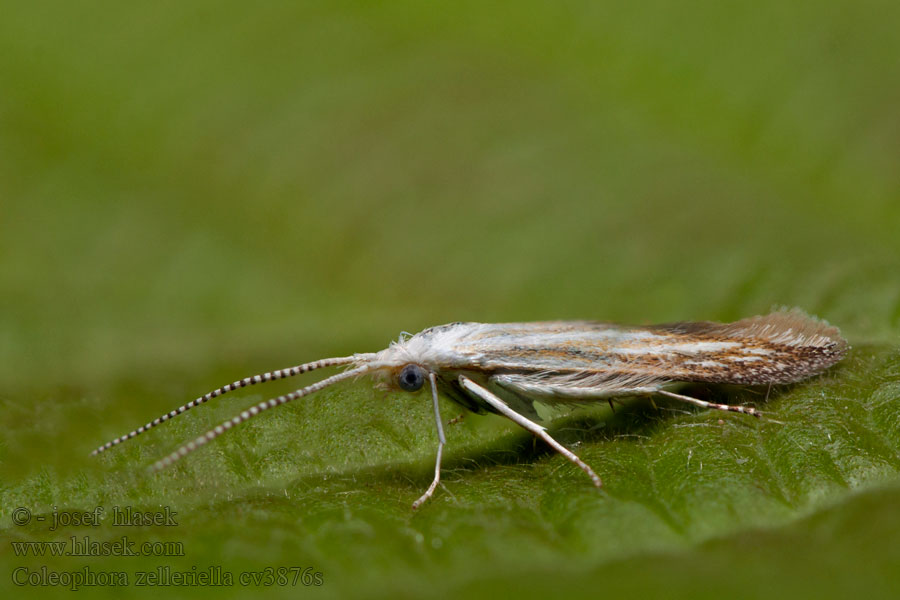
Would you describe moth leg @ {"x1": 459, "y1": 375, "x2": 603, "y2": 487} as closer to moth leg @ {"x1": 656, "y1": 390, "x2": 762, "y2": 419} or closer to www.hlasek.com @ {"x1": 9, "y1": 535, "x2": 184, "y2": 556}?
moth leg @ {"x1": 656, "y1": 390, "x2": 762, "y2": 419}

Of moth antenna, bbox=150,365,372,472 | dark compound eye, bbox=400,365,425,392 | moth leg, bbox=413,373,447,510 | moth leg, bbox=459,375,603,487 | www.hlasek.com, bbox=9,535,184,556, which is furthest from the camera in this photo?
dark compound eye, bbox=400,365,425,392

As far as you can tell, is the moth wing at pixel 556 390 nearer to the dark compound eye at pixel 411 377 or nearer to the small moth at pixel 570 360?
the small moth at pixel 570 360

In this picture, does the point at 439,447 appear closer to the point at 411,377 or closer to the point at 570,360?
the point at 411,377

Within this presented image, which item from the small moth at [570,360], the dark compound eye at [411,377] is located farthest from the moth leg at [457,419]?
the dark compound eye at [411,377]


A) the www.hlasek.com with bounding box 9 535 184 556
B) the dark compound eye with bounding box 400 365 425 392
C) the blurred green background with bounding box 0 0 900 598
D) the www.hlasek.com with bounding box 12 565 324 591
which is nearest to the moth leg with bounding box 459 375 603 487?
the blurred green background with bounding box 0 0 900 598

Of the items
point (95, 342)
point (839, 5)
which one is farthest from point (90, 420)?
point (839, 5)

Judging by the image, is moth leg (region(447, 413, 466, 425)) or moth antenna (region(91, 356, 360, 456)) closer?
moth antenna (region(91, 356, 360, 456))

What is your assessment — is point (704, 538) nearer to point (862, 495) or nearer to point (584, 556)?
point (584, 556)
